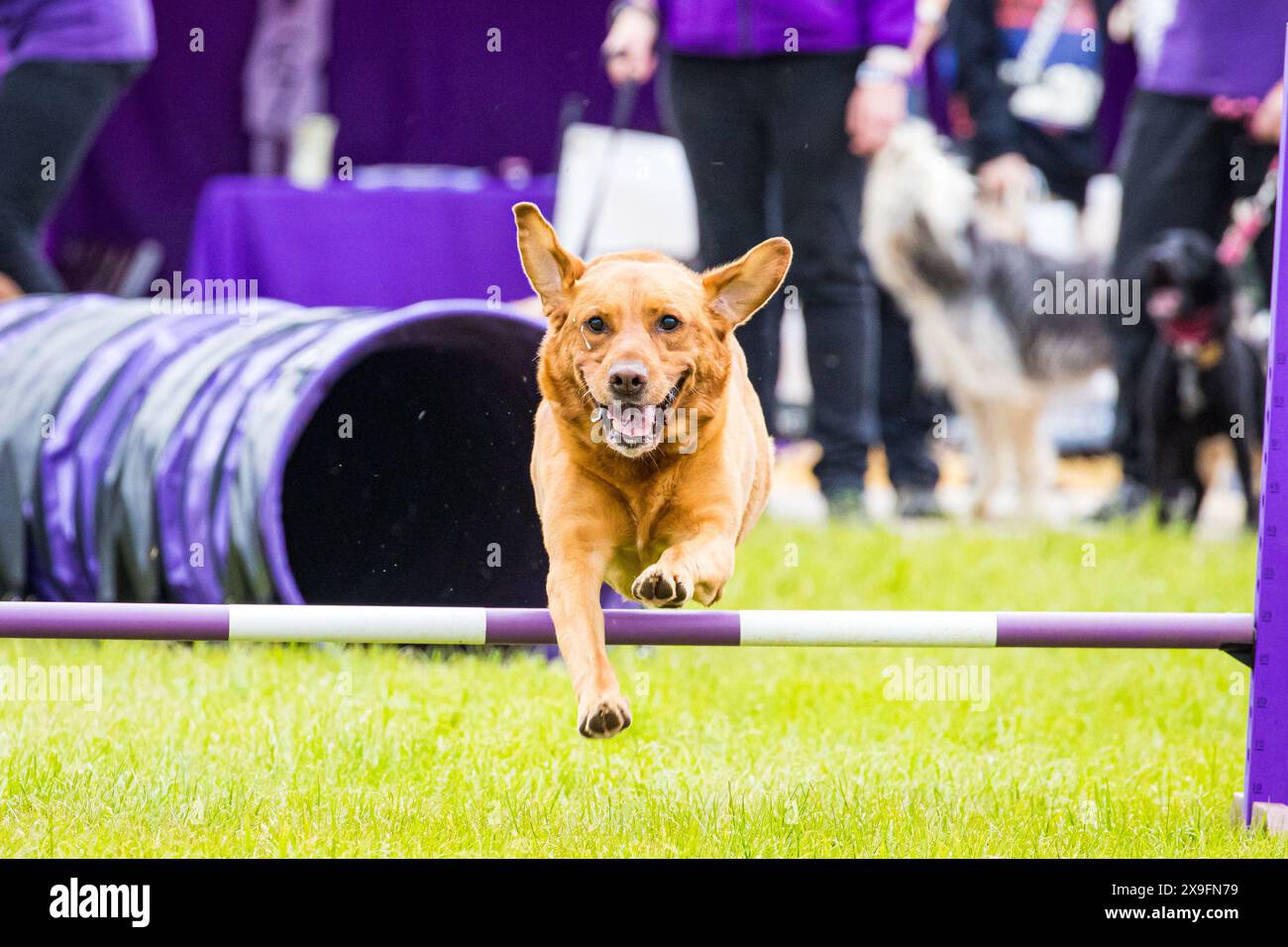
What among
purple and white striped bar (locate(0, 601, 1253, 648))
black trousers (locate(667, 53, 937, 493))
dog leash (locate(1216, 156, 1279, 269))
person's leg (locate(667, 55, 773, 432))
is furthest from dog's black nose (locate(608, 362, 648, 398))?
dog leash (locate(1216, 156, 1279, 269))

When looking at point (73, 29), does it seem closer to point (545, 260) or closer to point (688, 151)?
point (688, 151)

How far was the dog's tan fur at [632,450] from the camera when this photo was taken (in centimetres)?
280

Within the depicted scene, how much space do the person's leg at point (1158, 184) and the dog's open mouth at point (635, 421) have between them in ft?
14.7

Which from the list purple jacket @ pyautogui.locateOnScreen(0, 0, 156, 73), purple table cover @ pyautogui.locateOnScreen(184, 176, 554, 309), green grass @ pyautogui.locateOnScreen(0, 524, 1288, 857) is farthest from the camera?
purple table cover @ pyautogui.locateOnScreen(184, 176, 554, 309)

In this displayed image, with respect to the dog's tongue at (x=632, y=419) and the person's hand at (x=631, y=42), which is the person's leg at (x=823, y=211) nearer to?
the person's hand at (x=631, y=42)

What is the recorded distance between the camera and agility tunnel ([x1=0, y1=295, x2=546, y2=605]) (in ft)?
13.0

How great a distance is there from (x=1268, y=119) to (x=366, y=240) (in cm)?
318

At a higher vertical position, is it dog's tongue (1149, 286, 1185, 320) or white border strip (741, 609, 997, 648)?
dog's tongue (1149, 286, 1185, 320)

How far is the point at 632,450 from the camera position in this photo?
113 inches

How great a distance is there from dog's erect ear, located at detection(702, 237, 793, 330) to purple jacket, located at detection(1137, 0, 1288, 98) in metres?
4.27

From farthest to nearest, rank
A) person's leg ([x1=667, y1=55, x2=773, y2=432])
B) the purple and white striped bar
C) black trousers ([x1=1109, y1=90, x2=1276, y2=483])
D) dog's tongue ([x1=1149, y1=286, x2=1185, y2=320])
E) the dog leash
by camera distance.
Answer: the dog leash → dog's tongue ([x1=1149, y1=286, x2=1185, y2=320]) → black trousers ([x1=1109, y1=90, x2=1276, y2=483]) → person's leg ([x1=667, y1=55, x2=773, y2=432]) → the purple and white striped bar

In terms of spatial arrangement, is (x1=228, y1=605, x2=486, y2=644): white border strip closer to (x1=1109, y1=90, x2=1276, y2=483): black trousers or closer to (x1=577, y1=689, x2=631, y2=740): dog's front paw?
(x1=577, y1=689, x2=631, y2=740): dog's front paw

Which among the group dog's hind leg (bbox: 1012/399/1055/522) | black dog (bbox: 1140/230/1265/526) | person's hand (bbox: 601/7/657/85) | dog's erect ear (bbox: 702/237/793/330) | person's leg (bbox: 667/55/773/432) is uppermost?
person's hand (bbox: 601/7/657/85)

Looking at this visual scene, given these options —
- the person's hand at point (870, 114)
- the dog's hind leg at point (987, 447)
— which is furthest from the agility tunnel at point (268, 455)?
the dog's hind leg at point (987, 447)
